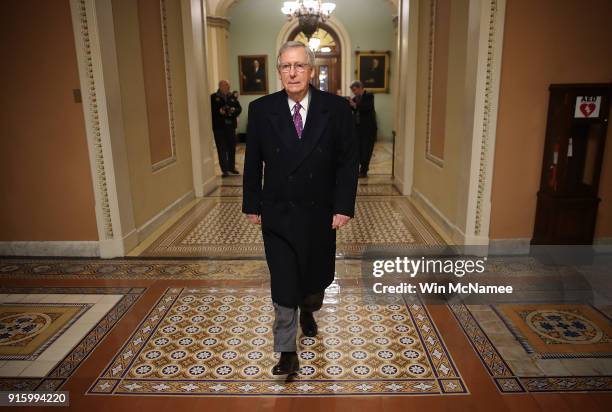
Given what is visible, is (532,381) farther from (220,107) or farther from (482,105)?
(220,107)

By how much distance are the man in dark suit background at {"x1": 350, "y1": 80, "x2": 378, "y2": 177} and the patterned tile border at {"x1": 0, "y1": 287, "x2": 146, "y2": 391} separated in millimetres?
5260

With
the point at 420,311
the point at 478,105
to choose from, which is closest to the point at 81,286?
the point at 420,311

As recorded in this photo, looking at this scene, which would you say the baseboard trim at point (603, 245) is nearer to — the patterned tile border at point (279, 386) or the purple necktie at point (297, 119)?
the patterned tile border at point (279, 386)

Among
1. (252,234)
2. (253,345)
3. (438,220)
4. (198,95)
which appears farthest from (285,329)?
(198,95)

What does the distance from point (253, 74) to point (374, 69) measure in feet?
11.6

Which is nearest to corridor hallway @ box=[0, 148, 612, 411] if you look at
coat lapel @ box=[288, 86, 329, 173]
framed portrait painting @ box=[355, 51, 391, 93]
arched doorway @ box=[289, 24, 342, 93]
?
coat lapel @ box=[288, 86, 329, 173]

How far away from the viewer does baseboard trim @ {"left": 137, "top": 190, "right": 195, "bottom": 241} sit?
5035 mm

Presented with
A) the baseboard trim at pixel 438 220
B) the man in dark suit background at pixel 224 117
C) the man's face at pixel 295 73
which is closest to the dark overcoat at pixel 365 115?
the baseboard trim at pixel 438 220

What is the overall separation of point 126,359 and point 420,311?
78.8 inches

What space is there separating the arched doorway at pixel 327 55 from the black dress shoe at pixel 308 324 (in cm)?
1137

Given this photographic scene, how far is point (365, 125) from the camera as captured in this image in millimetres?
8094

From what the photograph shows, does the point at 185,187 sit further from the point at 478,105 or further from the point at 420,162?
the point at 478,105

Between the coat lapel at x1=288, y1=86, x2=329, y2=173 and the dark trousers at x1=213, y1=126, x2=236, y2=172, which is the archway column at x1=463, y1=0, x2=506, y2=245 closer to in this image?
the coat lapel at x1=288, y1=86, x2=329, y2=173

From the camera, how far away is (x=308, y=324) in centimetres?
304
